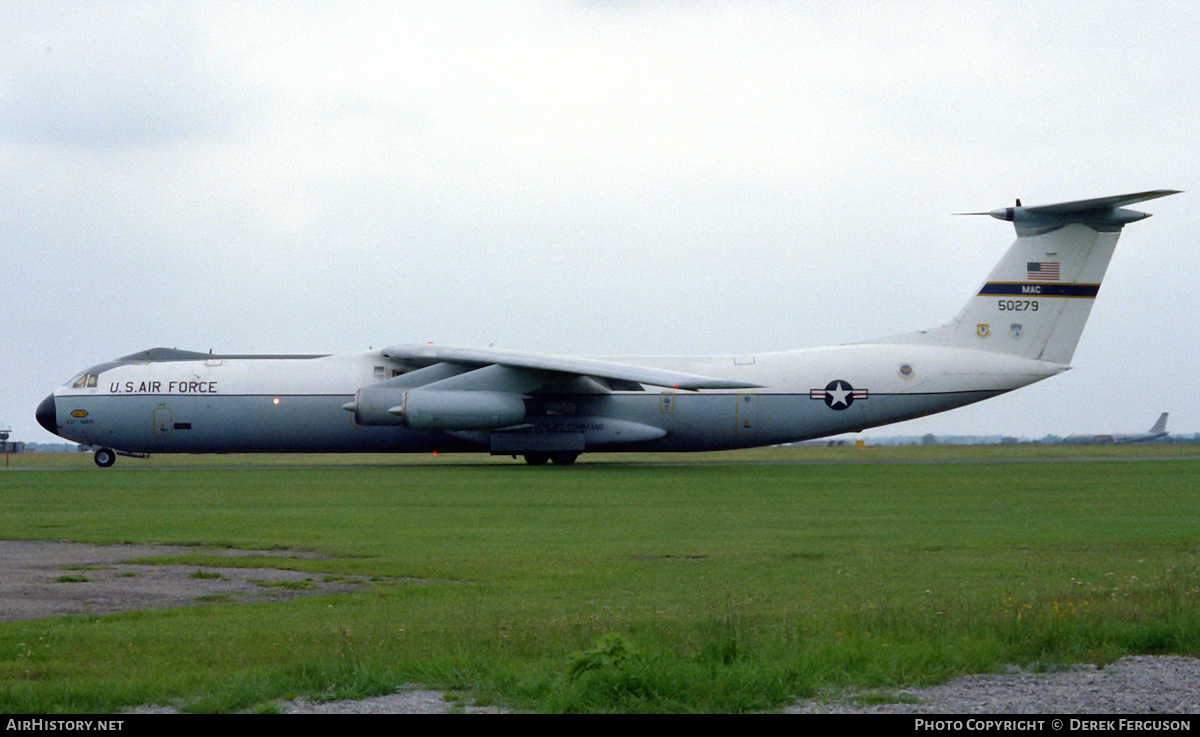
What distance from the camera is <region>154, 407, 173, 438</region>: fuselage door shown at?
3334cm

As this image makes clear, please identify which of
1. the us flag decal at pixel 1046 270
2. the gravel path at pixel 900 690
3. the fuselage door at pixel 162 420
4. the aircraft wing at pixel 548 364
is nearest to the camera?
the gravel path at pixel 900 690

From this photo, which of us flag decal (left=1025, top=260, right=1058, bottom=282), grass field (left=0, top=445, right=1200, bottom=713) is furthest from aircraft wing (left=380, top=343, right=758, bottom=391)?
us flag decal (left=1025, top=260, right=1058, bottom=282)

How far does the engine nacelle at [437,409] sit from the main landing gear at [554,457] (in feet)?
6.55

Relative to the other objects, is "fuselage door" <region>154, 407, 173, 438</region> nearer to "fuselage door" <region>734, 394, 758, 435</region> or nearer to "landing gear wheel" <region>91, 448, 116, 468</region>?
"landing gear wheel" <region>91, 448, 116, 468</region>

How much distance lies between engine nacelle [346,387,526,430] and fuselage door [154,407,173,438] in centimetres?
→ 555

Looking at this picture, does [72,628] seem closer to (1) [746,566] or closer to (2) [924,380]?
(1) [746,566]

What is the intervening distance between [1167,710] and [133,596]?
8300mm

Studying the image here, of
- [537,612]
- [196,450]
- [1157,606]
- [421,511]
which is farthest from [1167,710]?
[196,450]

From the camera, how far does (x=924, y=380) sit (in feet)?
108

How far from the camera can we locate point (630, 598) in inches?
408

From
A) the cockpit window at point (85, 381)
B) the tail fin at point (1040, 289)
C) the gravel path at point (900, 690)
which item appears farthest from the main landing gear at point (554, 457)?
the gravel path at point (900, 690)

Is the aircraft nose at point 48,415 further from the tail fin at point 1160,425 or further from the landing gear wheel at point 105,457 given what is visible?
the tail fin at point 1160,425

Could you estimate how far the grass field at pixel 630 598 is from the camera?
701 cm

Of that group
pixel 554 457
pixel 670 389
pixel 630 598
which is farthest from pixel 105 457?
pixel 630 598
